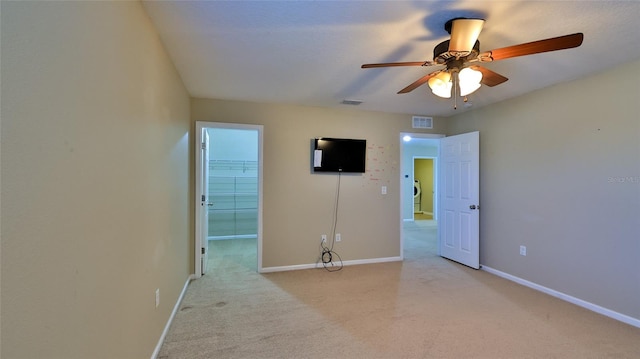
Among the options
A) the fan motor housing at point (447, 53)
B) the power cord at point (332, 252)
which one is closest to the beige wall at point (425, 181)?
the power cord at point (332, 252)

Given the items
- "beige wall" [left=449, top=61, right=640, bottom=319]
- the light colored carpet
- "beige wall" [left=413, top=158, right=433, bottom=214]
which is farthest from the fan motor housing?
"beige wall" [left=413, top=158, right=433, bottom=214]

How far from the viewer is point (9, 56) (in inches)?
27.9

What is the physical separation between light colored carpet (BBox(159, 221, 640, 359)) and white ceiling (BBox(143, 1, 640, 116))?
228cm

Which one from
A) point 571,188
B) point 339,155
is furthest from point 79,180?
point 571,188

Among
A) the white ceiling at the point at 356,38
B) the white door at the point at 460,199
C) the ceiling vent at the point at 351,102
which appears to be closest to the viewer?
the white ceiling at the point at 356,38

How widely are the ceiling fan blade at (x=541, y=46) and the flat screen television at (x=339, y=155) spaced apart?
7.89 feet

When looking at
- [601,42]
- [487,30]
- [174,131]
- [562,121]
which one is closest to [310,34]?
[487,30]

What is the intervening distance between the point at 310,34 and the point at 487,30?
48.7 inches

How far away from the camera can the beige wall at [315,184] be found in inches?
154

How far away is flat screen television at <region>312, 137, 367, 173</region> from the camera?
404 centimetres

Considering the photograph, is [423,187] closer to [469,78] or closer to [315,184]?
[315,184]

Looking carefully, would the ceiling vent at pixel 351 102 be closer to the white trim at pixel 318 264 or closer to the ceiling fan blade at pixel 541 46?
the ceiling fan blade at pixel 541 46

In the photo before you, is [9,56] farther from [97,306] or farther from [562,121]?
[562,121]

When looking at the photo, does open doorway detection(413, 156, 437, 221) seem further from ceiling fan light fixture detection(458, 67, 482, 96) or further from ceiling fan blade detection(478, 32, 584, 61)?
ceiling fan blade detection(478, 32, 584, 61)
